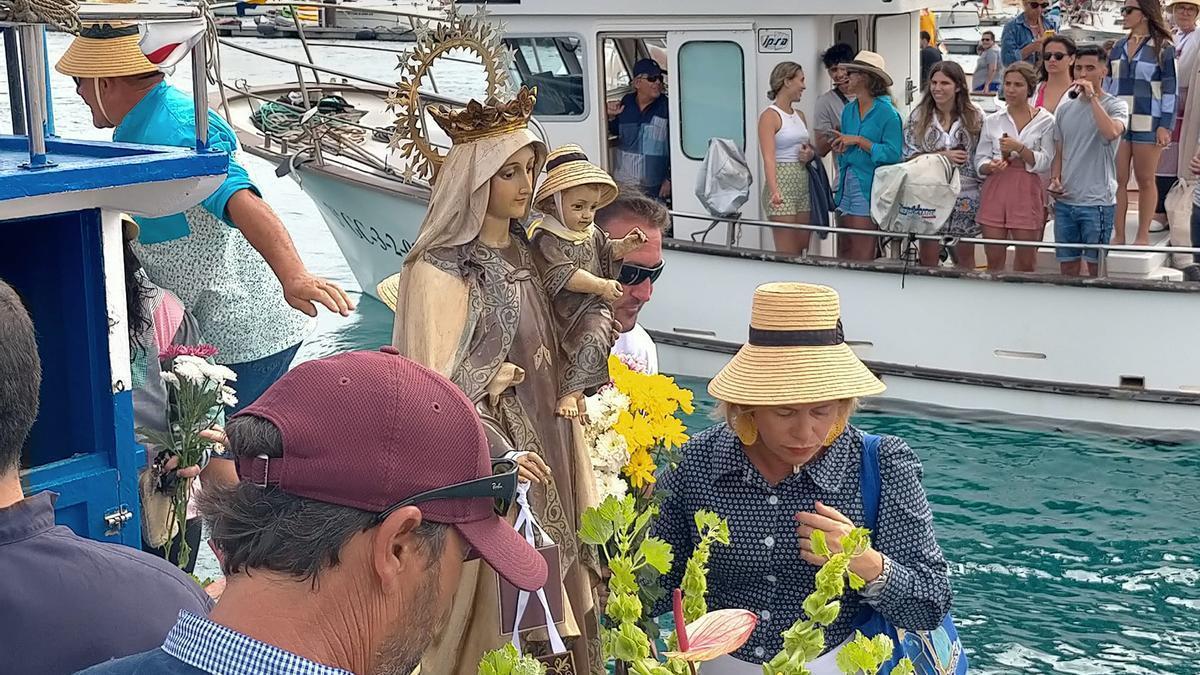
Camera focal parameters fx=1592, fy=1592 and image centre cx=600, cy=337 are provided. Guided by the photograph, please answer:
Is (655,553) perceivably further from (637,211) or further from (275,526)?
(637,211)

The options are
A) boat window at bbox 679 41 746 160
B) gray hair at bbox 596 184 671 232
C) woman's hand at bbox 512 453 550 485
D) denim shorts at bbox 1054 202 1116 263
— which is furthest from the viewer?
boat window at bbox 679 41 746 160

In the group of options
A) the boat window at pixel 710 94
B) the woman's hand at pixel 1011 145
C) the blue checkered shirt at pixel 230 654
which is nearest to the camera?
the blue checkered shirt at pixel 230 654

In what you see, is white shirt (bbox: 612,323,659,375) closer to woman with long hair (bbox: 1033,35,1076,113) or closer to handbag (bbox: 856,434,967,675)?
handbag (bbox: 856,434,967,675)

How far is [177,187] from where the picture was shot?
3205 mm

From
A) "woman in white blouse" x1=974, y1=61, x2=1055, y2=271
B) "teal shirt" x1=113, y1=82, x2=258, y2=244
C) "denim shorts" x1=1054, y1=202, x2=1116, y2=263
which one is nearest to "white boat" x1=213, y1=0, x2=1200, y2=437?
"denim shorts" x1=1054, y1=202, x2=1116, y2=263

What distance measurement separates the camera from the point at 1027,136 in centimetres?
953

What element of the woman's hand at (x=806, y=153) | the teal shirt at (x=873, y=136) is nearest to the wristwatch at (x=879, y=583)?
the teal shirt at (x=873, y=136)

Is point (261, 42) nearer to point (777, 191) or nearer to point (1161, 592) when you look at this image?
point (777, 191)

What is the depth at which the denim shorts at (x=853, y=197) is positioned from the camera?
1027 centimetres

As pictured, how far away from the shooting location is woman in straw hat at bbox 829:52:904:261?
995cm

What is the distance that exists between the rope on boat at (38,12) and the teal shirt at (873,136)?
24.5 ft

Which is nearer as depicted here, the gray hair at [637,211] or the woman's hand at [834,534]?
the woman's hand at [834,534]

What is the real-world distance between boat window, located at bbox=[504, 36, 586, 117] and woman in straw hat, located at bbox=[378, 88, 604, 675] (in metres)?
7.74

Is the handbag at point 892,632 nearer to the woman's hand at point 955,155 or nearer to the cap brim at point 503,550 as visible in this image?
the cap brim at point 503,550
